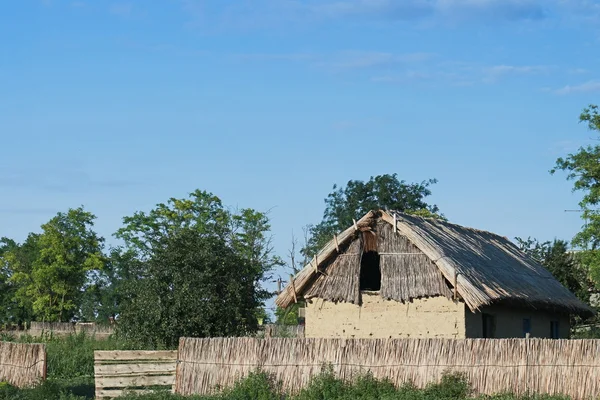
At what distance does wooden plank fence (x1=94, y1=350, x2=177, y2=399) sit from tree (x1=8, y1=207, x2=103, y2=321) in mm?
41734

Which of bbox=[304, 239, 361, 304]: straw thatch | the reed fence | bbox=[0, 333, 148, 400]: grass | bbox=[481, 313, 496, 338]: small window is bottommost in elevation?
bbox=[0, 333, 148, 400]: grass

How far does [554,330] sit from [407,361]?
1076 cm

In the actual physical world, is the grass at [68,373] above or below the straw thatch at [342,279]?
below

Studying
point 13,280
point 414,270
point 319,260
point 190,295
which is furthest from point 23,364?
point 13,280

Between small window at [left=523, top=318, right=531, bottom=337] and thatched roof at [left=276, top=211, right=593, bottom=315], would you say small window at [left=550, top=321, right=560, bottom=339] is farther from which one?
small window at [left=523, top=318, right=531, bottom=337]

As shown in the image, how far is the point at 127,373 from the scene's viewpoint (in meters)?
19.5

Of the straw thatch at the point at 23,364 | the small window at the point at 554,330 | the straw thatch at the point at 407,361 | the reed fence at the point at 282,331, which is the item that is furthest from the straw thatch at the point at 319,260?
the reed fence at the point at 282,331

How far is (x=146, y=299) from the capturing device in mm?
23656

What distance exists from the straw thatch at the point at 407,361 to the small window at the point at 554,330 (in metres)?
10.2

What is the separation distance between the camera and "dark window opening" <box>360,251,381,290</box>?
2491 cm

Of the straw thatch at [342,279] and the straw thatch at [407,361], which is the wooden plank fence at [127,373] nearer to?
the straw thatch at [407,361]

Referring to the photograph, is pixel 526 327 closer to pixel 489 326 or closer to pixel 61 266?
pixel 489 326

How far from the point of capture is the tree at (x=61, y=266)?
60.3m

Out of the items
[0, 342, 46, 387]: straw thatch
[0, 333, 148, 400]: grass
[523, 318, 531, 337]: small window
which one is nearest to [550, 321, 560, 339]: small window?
[523, 318, 531, 337]: small window
